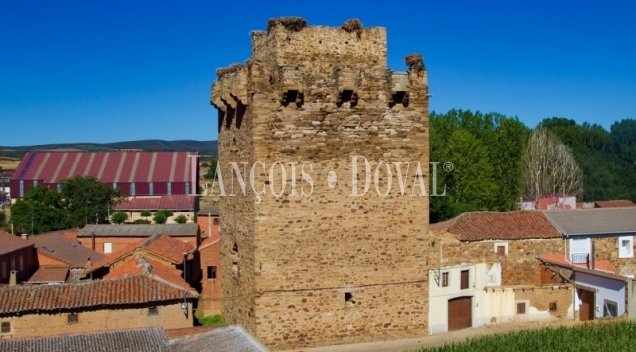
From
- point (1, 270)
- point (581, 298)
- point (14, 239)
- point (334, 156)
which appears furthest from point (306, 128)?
point (14, 239)

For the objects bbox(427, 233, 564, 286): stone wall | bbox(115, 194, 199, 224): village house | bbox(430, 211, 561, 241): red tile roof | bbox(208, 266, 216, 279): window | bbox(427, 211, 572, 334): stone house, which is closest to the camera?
bbox(427, 211, 572, 334): stone house

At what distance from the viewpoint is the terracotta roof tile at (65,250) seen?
3475 cm

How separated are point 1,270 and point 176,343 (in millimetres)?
19563

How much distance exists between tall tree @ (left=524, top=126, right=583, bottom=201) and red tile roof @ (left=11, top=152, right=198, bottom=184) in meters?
38.5

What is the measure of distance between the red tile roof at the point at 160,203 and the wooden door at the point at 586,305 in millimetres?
48910

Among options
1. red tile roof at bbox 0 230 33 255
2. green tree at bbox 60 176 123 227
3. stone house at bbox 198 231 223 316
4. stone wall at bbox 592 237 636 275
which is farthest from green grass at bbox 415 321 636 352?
green tree at bbox 60 176 123 227

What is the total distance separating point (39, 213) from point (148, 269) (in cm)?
3276

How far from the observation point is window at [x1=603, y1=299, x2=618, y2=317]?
21812mm

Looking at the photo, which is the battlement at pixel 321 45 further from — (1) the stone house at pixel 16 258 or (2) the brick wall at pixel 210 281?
(1) the stone house at pixel 16 258

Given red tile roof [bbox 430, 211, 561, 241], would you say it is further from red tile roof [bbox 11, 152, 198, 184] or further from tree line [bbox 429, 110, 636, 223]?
red tile roof [bbox 11, 152, 198, 184]

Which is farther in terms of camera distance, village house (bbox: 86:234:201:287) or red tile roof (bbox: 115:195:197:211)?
red tile roof (bbox: 115:195:197:211)

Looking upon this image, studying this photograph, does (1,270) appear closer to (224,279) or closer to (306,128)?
(224,279)

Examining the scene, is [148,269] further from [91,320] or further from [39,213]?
[39,213]

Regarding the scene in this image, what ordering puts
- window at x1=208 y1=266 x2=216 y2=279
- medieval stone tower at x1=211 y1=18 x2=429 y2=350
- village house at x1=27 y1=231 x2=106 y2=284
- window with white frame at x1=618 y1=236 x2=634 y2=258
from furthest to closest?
village house at x1=27 y1=231 x2=106 y2=284 < window with white frame at x1=618 y1=236 x2=634 y2=258 < window at x1=208 y1=266 x2=216 y2=279 < medieval stone tower at x1=211 y1=18 x2=429 y2=350
